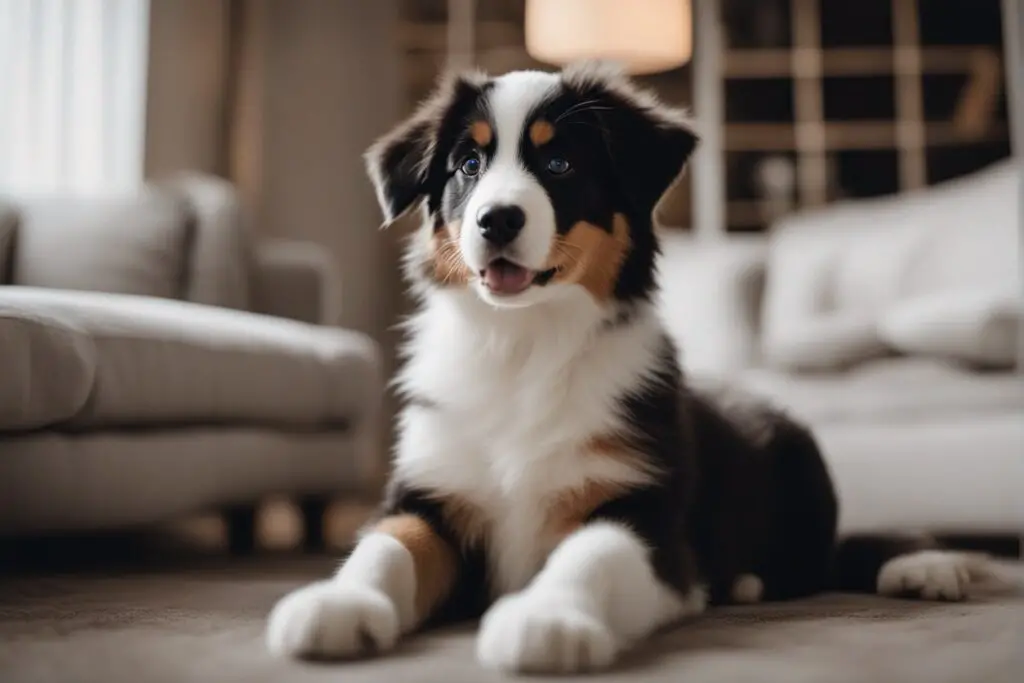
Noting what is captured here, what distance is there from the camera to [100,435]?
1899mm

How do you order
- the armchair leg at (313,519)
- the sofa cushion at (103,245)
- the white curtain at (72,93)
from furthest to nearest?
the white curtain at (72,93) → the armchair leg at (313,519) → the sofa cushion at (103,245)

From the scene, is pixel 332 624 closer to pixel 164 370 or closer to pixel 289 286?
pixel 164 370

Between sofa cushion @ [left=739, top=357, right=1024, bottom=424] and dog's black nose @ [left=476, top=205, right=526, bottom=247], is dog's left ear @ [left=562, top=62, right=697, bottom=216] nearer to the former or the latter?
dog's black nose @ [left=476, top=205, right=526, bottom=247]

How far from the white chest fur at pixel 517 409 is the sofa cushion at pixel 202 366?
2.06ft

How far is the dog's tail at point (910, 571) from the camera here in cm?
163

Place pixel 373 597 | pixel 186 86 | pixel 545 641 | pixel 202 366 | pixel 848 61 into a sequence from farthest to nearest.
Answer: pixel 848 61, pixel 186 86, pixel 202 366, pixel 373 597, pixel 545 641

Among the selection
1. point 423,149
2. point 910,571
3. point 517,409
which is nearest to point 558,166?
point 423,149

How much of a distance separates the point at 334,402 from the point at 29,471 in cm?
101

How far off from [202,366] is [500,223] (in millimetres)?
997

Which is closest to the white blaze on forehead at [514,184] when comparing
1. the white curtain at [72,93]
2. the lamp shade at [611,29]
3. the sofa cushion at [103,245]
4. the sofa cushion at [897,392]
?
the sofa cushion at [897,392]

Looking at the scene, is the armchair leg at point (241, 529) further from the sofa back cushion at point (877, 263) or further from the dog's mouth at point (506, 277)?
the sofa back cushion at point (877, 263)

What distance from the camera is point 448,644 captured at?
1231 millimetres

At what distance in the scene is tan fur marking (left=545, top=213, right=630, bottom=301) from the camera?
1.46 m

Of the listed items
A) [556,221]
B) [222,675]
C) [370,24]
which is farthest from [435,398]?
[370,24]
